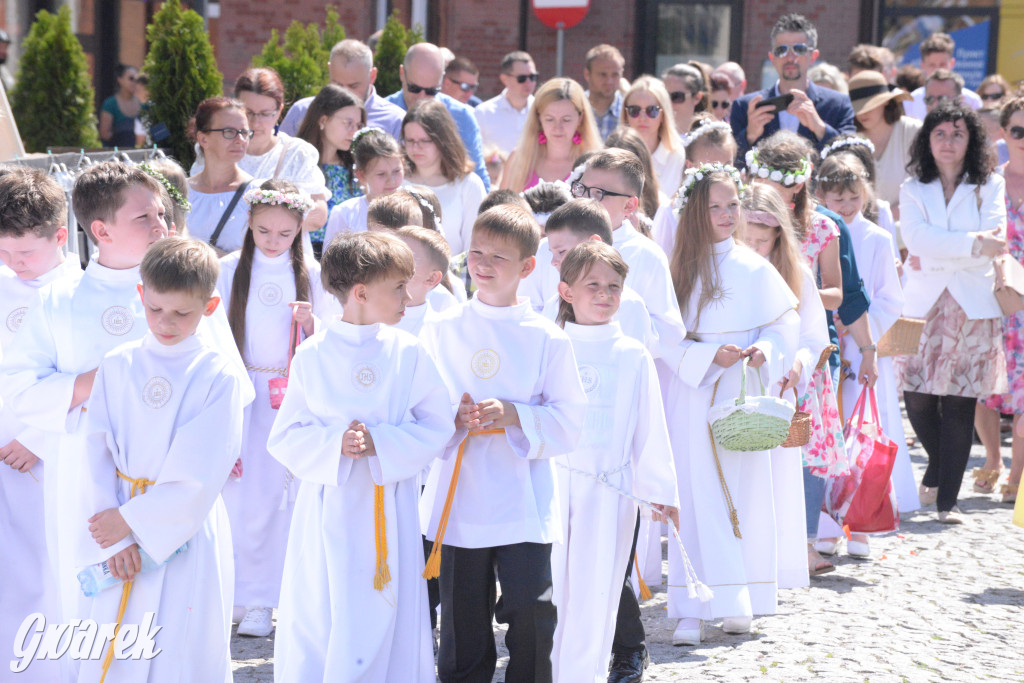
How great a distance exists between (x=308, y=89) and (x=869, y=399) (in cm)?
551

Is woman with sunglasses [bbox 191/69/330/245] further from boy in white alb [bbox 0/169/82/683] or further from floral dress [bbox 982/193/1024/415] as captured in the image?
floral dress [bbox 982/193/1024/415]

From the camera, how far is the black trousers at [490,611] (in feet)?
13.6

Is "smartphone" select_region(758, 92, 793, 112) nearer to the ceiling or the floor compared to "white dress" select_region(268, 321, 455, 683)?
nearer to the ceiling

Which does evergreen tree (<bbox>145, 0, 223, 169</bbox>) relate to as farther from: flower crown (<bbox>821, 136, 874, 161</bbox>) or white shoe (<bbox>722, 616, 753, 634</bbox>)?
white shoe (<bbox>722, 616, 753, 634</bbox>)

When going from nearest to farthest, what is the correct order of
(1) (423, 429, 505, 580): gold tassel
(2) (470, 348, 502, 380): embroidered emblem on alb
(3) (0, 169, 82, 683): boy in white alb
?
(1) (423, 429, 505, 580): gold tassel < (2) (470, 348, 502, 380): embroidered emblem on alb < (3) (0, 169, 82, 683): boy in white alb

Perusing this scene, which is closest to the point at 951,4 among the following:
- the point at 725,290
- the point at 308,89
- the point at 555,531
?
the point at 308,89

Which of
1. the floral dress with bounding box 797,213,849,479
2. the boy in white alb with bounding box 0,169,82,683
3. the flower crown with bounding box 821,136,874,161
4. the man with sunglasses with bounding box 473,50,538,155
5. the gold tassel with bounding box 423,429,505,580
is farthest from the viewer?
the man with sunglasses with bounding box 473,50,538,155

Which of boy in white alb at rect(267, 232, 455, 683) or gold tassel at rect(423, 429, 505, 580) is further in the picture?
gold tassel at rect(423, 429, 505, 580)

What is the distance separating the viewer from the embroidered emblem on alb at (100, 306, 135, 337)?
13.5 feet

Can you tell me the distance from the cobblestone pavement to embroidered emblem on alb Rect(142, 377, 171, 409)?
1.46 metres

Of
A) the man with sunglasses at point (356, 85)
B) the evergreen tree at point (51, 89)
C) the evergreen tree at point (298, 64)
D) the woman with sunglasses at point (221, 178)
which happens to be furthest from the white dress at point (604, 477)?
the evergreen tree at point (51, 89)

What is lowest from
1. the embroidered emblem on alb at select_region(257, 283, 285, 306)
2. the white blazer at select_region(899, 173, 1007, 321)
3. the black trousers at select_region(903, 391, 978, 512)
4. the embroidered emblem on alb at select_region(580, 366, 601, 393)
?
the black trousers at select_region(903, 391, 978, 512)

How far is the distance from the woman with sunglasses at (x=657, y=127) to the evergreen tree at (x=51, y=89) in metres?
4.87

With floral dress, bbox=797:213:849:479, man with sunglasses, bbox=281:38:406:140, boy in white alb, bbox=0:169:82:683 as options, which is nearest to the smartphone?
man with sunglasses, bbox=281:38:406:140
